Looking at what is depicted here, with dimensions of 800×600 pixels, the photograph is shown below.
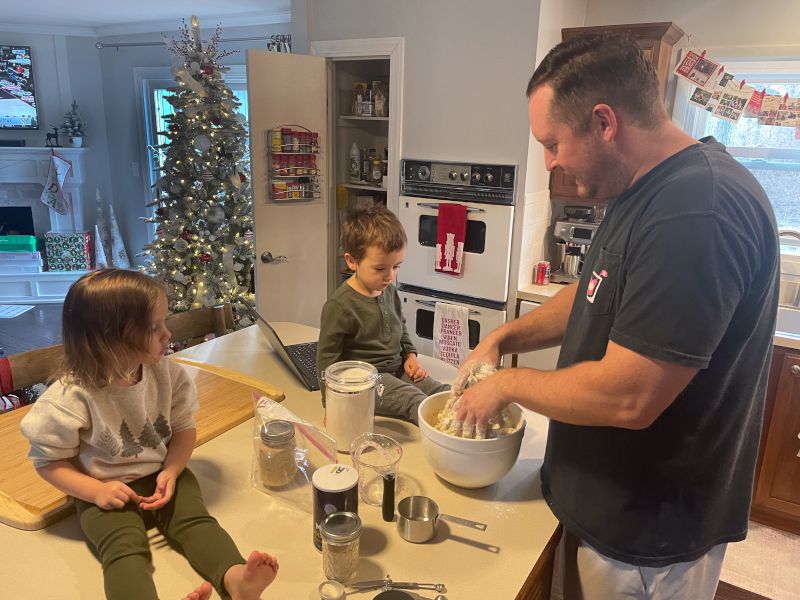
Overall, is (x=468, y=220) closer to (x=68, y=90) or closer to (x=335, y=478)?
(x=335, y=478)

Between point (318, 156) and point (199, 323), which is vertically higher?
point (318, 156)

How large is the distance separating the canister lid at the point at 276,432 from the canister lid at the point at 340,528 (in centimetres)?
24

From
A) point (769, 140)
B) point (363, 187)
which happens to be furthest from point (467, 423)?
point (363, 187)

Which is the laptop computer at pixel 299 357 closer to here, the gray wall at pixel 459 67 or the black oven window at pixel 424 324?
the black oven window at pixel 424 324

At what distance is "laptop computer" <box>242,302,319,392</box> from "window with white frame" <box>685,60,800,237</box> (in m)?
2.49

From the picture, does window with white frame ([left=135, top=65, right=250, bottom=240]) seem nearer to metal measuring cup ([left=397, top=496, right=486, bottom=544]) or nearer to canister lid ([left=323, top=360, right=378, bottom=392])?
canister lid ([left=323, top=360, right=378, bottom=392])

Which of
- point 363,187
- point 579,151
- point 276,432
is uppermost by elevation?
point 579,151

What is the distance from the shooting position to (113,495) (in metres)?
1.00

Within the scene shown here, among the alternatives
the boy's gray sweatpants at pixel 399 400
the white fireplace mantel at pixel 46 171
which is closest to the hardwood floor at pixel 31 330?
the white fireplace mantel at pixel 46 171

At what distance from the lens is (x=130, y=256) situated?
21.6 feet

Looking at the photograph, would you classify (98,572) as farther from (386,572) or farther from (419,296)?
(419,296)

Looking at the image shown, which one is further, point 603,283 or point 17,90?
point 17,90

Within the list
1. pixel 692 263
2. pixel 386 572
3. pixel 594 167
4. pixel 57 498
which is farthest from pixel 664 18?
pixel 57 498

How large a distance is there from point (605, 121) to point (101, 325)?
3.05ft
